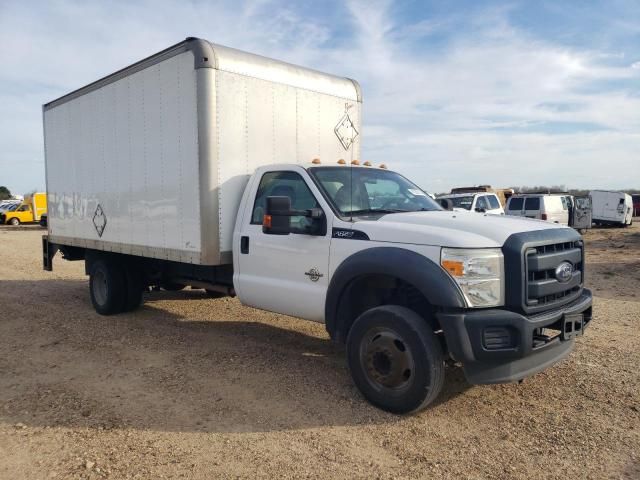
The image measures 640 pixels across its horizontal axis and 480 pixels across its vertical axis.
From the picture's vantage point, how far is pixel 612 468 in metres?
3.58

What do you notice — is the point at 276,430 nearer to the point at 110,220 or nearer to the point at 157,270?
the point at 157,270

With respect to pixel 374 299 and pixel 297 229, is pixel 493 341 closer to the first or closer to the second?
pixel 374 299

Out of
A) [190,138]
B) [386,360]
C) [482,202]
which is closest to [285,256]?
[386,360]

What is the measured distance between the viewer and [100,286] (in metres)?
8.24

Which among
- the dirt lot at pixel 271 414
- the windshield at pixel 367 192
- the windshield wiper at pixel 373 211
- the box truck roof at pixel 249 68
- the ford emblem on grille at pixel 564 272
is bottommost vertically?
the dirt lot at pixel 271 414

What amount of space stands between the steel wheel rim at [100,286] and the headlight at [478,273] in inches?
230

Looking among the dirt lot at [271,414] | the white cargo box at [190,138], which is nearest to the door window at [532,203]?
the dirt lot at [271,414]

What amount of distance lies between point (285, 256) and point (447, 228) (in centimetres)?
171

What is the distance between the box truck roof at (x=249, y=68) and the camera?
18.9ft

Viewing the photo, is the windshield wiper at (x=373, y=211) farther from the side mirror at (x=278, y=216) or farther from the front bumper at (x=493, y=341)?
the front bumper at (x=493, y=341)

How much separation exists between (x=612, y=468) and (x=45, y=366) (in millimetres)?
5330

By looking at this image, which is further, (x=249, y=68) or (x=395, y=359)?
(x=249, y=68)

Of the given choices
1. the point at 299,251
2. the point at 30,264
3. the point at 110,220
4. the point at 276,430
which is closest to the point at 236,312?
the point at 110,220

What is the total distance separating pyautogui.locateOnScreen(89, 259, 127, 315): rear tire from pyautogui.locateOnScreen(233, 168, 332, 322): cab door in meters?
3.01
